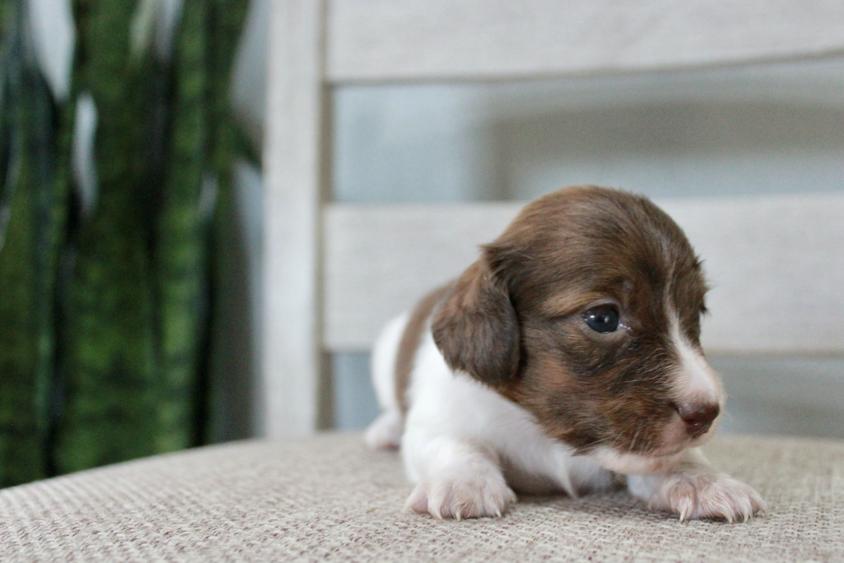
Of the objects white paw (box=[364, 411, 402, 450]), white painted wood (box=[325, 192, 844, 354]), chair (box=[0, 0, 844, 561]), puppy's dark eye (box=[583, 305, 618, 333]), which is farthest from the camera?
white painted wood (box=[325, 192, 844, 354])

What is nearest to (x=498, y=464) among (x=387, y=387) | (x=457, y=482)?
(x=457, y=482)

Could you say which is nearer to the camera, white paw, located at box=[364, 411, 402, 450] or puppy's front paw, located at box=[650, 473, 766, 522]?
puppy's front paw, located at box=[650, 473, 766, 522]

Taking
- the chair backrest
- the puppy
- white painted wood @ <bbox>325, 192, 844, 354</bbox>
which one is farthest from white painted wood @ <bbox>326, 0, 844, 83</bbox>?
the puppy

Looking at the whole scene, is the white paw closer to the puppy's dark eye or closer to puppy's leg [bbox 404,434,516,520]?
puppy's leg [bbox 404,434,516,520]

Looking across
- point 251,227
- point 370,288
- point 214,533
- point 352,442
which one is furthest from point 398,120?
point 214,533

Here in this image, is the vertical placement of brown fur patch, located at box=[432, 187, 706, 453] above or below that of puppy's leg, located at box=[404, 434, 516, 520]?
above

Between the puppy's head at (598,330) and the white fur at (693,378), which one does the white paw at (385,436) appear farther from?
the white fur at (693,378)

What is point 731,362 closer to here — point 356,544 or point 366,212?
point 366,212
